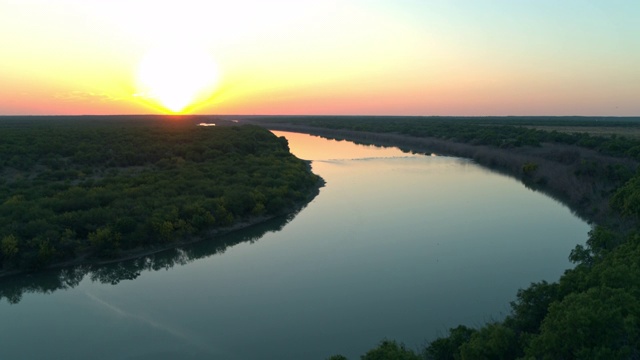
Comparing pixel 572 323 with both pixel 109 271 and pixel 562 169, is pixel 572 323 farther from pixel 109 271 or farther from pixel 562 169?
pixel 562 169

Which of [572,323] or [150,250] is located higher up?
[572,323]

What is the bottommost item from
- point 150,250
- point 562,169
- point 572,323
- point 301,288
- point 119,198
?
point 301,288

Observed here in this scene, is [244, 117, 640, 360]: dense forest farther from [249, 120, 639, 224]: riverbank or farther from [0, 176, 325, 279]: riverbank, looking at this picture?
[0, 176, 325, 279]: riverbank

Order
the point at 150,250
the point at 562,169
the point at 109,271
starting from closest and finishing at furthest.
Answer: the point at 109,271
the point at 150,250
the point at 562,169

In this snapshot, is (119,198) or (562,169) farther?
(562,169)

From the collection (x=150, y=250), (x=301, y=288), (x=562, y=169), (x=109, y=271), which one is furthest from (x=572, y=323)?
(x=562, y=169)

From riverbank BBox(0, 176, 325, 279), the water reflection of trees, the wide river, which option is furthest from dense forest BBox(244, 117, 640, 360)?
riverbank BBox(0, 176, 325, 279)

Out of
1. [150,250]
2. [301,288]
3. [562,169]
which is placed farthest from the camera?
[562,169]
